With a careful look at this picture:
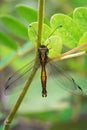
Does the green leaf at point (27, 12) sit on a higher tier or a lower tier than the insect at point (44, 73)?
higher

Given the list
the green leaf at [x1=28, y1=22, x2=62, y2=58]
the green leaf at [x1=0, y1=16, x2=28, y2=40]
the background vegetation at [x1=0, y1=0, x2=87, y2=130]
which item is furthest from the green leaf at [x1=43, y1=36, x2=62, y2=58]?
the background vegetation at [x1=0, y1=0, x2=87, y2=130]

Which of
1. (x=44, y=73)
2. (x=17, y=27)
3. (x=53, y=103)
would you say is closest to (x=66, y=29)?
(x=44, y=73)

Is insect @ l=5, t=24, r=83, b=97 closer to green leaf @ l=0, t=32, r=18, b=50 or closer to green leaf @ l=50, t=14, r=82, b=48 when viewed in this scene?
green leaf @ l=50, t=14, r=82, b=48

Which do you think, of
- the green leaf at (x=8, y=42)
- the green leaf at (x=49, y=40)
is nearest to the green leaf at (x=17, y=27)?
the green leaf at (x=8, y=42)

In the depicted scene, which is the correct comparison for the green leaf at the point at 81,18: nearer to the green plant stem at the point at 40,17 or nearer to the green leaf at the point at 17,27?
the green plant stem at the point at 40,17

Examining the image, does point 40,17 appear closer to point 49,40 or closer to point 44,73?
point 49,40
